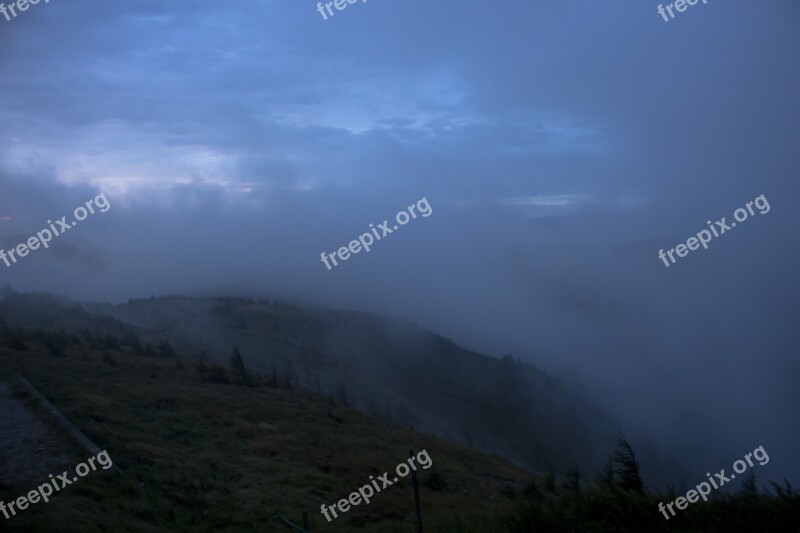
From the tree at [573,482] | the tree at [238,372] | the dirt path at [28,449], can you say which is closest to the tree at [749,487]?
the tree at [573,482]

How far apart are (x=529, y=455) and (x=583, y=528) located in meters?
28.2

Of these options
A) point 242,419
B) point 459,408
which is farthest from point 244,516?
point 459,408

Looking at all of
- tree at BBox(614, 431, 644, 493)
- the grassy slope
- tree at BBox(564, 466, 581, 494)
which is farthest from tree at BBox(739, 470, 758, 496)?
the grassy slope

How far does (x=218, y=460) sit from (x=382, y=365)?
129ft

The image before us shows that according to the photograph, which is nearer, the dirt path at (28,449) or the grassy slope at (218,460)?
the grassy slope at (218,460)

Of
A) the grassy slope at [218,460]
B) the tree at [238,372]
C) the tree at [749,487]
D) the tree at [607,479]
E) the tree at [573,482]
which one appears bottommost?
the tree at [749,487]

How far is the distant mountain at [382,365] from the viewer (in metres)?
33.1

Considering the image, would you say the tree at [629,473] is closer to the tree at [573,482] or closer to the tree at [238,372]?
the tree at [573,482]

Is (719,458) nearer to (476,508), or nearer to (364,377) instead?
(364,377)

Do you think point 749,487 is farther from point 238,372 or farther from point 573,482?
point 238,372

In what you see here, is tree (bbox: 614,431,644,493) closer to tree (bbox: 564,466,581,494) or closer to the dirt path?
tree (bbox: 564,466,581,494)

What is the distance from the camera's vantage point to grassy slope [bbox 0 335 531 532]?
8469 millimetres

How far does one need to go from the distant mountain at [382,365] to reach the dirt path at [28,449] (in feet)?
55.4

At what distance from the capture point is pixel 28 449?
961cm
